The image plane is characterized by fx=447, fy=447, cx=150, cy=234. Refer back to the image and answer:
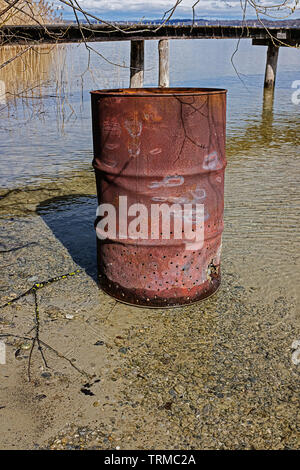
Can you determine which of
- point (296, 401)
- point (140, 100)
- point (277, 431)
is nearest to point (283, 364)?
point (296, 401)

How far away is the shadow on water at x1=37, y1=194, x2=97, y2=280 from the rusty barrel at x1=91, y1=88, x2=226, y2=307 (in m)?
0.64

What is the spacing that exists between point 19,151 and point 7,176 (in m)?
1.51

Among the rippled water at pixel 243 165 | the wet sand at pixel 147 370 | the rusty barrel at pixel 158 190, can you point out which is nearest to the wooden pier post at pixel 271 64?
the rippled water at pixel 243 165

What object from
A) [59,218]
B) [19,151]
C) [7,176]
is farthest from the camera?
[19,151]

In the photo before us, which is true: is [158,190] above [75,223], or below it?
above

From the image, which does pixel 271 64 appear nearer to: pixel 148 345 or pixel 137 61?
pixel 137 61

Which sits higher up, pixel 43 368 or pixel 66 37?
pixel 66 37

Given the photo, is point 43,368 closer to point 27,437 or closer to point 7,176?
point 27,437

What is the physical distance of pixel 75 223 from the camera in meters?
4.62

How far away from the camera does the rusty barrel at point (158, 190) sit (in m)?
2.67

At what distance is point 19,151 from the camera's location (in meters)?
7.52

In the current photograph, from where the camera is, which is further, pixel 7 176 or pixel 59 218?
pixel 7 176

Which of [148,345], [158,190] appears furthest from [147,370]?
[158,190]

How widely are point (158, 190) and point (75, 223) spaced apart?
6.61 feet
